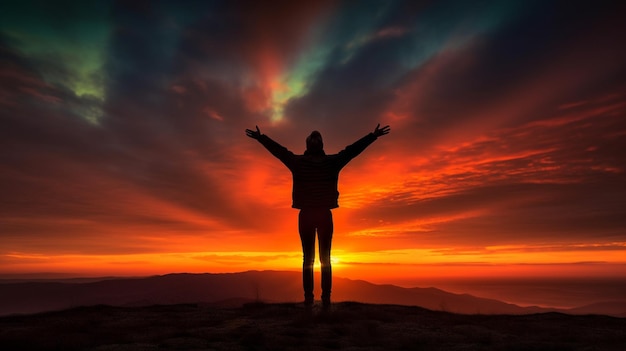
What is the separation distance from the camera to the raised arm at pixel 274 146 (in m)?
12.8

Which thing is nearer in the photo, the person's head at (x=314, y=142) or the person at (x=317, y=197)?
the person at (x=317, y=197)

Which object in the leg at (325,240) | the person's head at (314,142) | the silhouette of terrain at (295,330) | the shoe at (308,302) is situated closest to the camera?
the silhouette of terrain at (295,330)

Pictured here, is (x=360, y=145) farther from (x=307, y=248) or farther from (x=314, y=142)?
(x=307, y=248)

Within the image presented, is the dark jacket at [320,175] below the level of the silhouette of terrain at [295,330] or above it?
above

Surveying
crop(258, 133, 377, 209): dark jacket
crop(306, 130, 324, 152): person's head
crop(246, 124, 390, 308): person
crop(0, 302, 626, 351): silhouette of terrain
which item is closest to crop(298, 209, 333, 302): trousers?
crop(246, 124, 390, 308): person

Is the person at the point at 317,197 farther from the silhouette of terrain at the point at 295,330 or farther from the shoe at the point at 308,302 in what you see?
the silhouette of terrain at the point at 295,330

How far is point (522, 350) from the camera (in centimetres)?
761

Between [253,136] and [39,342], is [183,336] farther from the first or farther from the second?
[253,136]

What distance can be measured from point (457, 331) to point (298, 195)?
5.41 meters

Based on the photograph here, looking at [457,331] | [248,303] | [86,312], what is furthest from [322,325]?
[86,312]

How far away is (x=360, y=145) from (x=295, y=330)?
18.3 feet

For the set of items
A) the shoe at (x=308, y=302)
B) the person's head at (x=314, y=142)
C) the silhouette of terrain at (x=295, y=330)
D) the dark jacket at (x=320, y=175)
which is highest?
the person's head at (x=314, y=142)

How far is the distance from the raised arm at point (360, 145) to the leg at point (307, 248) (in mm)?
1871

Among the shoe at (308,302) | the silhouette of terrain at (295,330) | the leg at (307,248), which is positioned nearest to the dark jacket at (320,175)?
the leg at (307,248)
